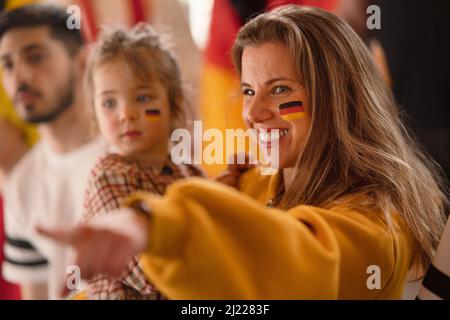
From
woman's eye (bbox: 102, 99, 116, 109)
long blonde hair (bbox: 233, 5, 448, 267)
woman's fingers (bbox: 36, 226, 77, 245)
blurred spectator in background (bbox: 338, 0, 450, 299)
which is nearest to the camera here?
woman's fingers (bbox: 36, 226, 77, 245)

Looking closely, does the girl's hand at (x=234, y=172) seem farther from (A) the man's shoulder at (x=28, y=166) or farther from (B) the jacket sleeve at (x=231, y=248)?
(A) the man's shoulder at (x=28, y=166)

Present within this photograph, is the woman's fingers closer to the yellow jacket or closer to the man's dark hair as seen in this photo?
the yellow jacket

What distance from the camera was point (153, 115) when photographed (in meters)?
0.79

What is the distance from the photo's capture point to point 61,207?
984 mm

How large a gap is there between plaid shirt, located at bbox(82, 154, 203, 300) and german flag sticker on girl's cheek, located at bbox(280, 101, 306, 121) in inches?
7.7

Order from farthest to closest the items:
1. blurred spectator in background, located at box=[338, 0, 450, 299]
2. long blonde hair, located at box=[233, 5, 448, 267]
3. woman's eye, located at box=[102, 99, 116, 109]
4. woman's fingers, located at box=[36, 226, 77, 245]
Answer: blurred spectator in background, located at box=[338, 0, 450, 299], woman's eye, located at box=[102, 99, 116, 109], long blonde hair, located at box=[233, 5, 448, 267], woman's fingers, located at box=[36, 226, 77, 245]

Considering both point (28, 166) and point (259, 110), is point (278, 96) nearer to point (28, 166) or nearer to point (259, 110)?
point (259, 110)

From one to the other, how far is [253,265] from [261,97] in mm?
246

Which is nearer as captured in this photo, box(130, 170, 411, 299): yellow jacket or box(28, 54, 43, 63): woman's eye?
box(130, 170, 411, 299): yellow jacket

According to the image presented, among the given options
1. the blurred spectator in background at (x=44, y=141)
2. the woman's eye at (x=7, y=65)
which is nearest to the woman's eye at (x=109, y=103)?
the blurred spectator in background at (x=44, y=141)

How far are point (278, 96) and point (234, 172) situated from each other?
18cm

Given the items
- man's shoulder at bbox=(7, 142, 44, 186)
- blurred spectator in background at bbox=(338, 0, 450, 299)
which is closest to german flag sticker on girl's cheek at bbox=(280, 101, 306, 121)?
blurred spectator in background at bbox=(338, 0, 450, 299)

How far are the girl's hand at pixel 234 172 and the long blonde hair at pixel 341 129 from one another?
122 millimetres

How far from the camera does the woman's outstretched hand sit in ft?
1.35
